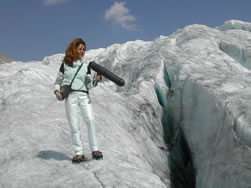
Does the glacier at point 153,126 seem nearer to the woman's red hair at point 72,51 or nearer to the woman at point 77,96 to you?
the woman at point 77,96

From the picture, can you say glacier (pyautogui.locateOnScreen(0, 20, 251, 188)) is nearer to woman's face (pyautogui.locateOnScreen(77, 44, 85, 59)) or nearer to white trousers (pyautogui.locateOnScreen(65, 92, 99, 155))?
white trousers (pyautogui.locateOnScreen(65, 92, 99, 155))

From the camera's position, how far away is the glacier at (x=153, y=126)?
372cm

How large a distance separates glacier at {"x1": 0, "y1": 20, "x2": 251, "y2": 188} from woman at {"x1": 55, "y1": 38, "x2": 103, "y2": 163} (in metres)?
0.32

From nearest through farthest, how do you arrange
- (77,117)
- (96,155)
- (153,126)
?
(77,117)
(96,155)
(153,126)

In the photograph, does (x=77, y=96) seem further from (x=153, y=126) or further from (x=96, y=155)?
(x=153, y=126)

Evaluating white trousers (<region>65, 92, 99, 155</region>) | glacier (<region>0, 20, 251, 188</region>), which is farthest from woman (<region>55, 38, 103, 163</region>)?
glacier (<region>0, 20, 251, 188</region>)

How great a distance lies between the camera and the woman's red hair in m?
3.73

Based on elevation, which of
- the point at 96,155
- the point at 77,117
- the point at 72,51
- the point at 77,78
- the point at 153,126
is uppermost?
the point at 72,51

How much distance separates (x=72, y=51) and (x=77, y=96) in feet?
2.24

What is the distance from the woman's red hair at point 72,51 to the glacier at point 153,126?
1534 mm

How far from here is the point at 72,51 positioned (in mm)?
3754

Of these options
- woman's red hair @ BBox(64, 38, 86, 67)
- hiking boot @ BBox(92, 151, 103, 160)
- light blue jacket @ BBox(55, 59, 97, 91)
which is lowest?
hiking boot @ BBox(92, 151, 103, 160)

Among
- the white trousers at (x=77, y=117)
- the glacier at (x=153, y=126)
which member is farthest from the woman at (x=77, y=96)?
the glacier at (x=153, y=126)

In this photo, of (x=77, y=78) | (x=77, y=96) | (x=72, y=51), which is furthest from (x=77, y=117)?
(x=72, y=51)
